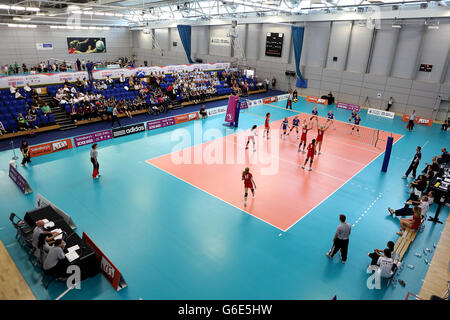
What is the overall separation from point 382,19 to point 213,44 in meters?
23.8

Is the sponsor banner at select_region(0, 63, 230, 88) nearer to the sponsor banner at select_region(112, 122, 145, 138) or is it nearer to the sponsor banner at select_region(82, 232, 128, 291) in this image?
the sponsor banner at select_region(112, 122, 145, 138)

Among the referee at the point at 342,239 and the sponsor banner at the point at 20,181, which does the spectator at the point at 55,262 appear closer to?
the sponsor banner at the point at 20,181

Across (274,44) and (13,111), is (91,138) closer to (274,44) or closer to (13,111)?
(13,111)

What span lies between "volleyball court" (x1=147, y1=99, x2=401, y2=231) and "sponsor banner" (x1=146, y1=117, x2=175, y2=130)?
491cm

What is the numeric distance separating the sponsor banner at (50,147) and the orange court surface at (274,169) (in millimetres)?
5500

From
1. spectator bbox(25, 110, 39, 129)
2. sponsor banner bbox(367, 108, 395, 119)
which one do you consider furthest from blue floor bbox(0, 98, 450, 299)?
sponsor banner bbox(367, 108, 395, 119)

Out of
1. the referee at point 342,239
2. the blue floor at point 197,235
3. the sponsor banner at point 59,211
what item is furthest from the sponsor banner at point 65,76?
the referee at point 342,239

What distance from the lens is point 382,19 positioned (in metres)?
27.0

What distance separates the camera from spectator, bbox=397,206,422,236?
33.1 feet

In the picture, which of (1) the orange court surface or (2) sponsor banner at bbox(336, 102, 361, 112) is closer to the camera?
(1) the orange court surface

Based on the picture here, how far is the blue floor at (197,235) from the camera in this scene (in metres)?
7.81

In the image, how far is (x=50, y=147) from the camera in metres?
16.3
